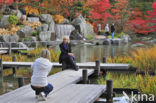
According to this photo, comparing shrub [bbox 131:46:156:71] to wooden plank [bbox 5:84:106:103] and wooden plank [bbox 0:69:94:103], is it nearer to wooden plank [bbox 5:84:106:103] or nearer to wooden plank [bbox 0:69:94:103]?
wooden plank [bbox 0:69:94:103]

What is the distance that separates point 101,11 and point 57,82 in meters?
26.4

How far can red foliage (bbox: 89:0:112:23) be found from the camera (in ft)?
107

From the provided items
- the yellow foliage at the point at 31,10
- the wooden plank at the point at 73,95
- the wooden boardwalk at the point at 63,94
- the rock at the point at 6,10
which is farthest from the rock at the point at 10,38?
the wooden plank at the point at 73,95

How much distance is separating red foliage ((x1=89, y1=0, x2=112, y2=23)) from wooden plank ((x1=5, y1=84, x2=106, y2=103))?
26.1 metres

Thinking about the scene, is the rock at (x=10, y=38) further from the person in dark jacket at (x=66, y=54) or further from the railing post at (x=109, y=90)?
the railing post at (x=109, y=90)

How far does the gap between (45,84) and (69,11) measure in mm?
27071

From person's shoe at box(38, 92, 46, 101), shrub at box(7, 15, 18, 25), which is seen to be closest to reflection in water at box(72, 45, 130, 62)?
shrub at box(7, 15, 18, 25)

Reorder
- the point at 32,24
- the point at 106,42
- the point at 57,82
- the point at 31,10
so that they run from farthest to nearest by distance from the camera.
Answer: the point at 31,10 < the point at 106,42 < the point at 32,24 < the point at 57,82

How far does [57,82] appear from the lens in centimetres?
764

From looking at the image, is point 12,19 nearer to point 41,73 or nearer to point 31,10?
point 31,10

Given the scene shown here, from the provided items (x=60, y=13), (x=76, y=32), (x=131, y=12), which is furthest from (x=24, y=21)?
(x=131, y=12)

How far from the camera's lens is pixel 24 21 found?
24641mm

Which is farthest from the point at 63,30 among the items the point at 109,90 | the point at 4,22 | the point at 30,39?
the point at 109,90

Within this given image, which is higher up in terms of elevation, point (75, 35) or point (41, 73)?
point (75, 35)
